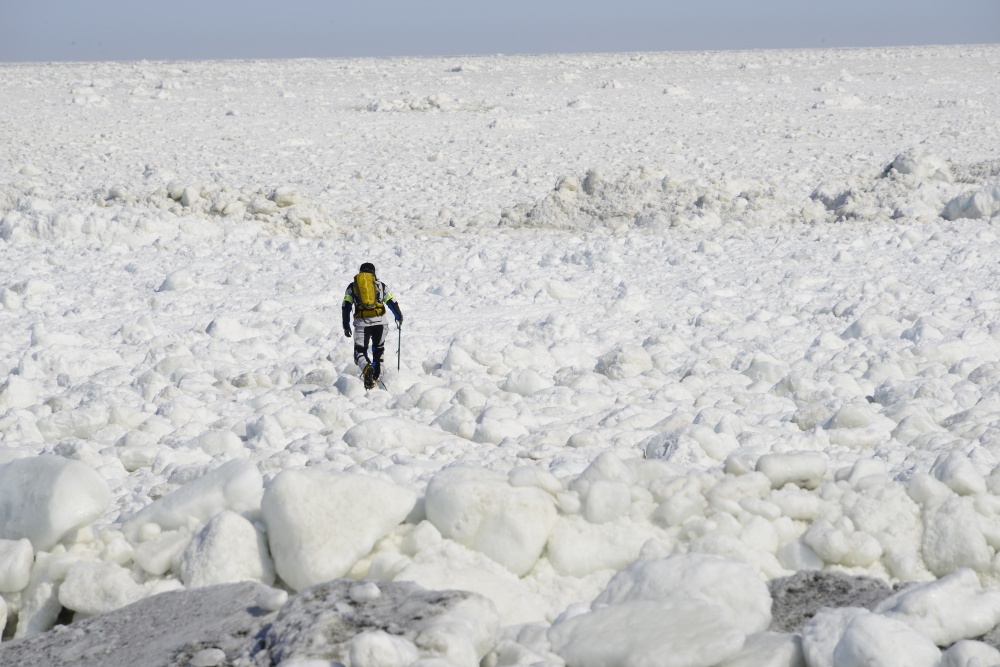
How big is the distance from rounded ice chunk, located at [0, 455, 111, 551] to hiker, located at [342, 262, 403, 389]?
2287mm

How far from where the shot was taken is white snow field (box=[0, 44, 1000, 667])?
12.2 feet

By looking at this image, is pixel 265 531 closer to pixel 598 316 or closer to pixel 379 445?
pixel 379 445

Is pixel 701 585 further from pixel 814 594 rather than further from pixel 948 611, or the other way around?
pixel 948 611

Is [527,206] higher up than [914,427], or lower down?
A: higher up

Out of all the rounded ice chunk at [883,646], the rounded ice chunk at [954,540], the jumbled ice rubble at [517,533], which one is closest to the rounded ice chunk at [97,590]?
the jumbled ice rubble at [517,533]

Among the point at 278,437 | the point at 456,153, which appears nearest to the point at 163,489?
the point at 278,437

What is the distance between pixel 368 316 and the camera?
6.49 m

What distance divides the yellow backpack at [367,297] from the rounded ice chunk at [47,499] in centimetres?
234

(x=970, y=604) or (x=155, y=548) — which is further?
(x=155, y=548)

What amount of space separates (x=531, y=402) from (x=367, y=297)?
4.08 feet

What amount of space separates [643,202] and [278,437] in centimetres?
791

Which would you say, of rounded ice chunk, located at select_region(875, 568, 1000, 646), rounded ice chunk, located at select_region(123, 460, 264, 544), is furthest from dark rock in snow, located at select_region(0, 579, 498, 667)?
rounded ice chunk, located at select_region(875, 568, 1000, 646)

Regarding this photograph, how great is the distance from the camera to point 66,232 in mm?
11180

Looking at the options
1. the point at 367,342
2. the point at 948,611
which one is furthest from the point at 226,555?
the point at 367,342
